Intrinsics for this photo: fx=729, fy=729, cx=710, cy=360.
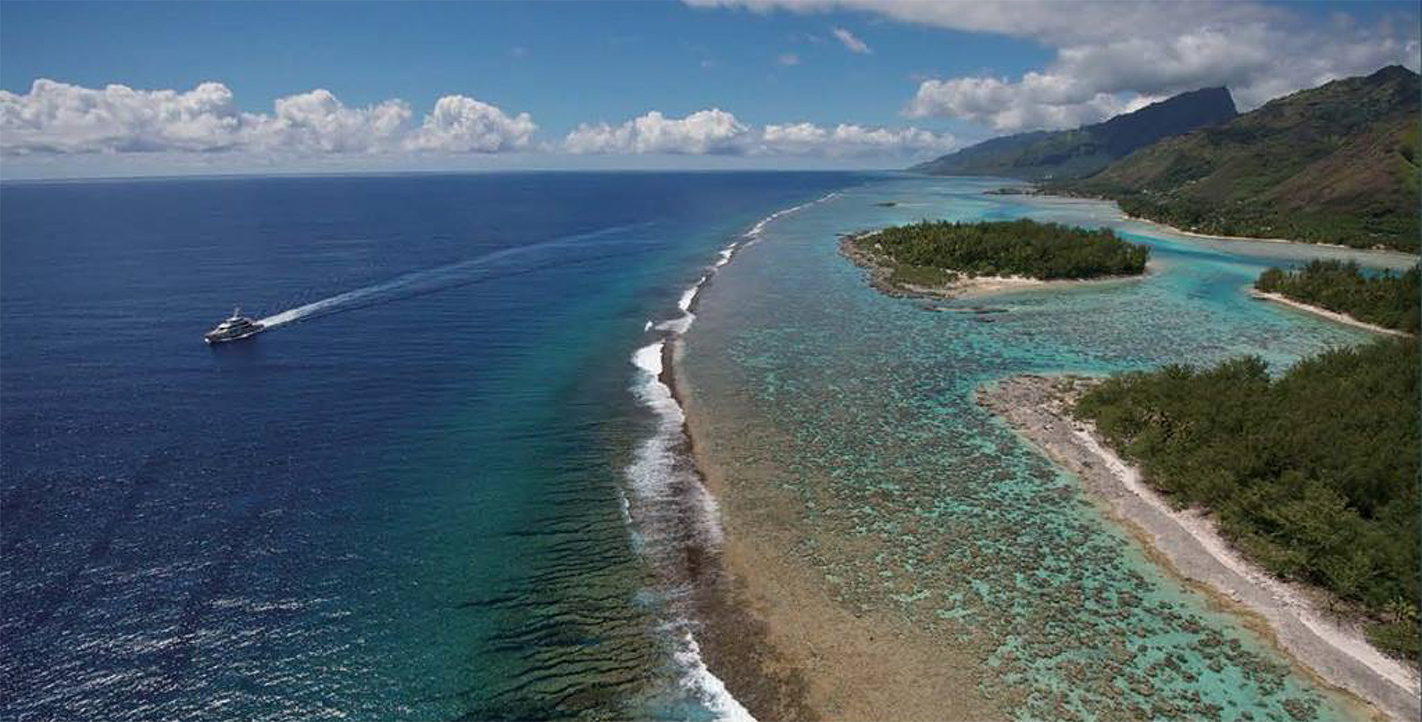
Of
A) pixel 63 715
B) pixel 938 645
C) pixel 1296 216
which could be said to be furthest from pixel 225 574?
pixel 1296 216

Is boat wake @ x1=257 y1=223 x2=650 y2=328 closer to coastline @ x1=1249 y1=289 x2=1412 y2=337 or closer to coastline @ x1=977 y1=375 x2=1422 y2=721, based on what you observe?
coastline @ x1=977 y1=375 x2=1422 y2=721

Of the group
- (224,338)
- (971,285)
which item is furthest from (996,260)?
(224,338)

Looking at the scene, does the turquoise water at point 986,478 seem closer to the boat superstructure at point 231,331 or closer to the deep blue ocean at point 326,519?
the deep blue ocean at point 326,519

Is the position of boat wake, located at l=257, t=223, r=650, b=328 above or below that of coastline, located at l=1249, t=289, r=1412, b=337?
below

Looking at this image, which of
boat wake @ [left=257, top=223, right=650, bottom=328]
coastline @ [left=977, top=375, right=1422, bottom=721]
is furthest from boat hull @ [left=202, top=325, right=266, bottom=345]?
coastline @ [left=977, top=375, right=1422, bottom=721]

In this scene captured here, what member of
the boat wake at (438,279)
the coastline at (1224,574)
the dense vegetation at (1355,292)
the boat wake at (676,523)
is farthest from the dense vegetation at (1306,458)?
the boat wake at (438,279)

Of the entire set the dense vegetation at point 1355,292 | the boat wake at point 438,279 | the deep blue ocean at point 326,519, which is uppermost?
the dense vegetation at point 1355,292
